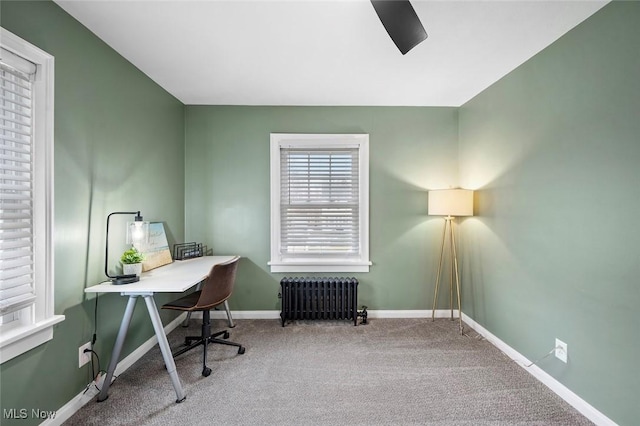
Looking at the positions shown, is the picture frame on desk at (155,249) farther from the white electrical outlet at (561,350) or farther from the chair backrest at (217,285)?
the white electrical outlet at (561,350)

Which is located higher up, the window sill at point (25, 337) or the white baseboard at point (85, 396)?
the window sill at point (25, 337)

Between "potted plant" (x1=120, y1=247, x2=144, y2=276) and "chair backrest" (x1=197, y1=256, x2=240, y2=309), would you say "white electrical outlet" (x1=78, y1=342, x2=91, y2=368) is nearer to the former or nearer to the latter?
"potted plant" (x1=120, y1=247, x2=144, y2=276)

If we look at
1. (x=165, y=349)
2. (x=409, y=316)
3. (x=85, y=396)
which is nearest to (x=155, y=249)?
(x=165, y=349)

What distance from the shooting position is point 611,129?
5.30 feet

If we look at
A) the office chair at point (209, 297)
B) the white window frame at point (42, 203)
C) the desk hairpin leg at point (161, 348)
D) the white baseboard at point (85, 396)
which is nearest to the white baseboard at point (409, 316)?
the white baseboard at point (85, 396)

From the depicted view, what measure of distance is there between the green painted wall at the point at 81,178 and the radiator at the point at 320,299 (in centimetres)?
140

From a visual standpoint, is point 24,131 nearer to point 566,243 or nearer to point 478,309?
point 566,243

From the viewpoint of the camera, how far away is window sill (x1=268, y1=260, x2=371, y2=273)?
3207mm

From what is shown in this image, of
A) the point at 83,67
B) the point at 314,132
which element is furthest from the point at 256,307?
the point at 83,67

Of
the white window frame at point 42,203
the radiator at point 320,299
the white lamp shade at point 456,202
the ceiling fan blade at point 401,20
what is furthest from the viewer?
the radiator at point 320,299

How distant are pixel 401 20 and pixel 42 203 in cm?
219

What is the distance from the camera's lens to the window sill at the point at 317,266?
10.5 ft

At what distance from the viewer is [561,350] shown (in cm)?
193

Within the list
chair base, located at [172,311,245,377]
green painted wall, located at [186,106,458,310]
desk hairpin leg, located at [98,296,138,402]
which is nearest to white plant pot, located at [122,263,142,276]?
desk hairpin leg, located at [98,296,138,402]
